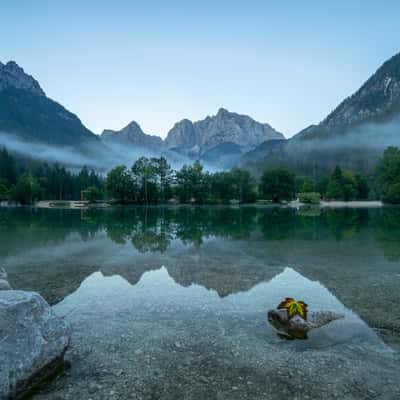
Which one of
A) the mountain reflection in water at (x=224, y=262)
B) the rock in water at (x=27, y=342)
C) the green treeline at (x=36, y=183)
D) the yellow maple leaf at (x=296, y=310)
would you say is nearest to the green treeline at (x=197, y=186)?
the green treeline at (x=36, y=183)

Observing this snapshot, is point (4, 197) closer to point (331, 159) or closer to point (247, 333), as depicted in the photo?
point (247, 333)

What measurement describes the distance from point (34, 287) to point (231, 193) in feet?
295

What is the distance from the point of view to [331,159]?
196m

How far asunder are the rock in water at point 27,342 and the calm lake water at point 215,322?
1.04 feet

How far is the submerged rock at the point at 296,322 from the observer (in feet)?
22.2

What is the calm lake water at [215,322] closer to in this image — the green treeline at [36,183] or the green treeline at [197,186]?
the green treeline at [197,186]

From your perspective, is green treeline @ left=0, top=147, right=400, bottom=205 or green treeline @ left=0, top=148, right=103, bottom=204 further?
green treeline @ left=0, top=148, right=103, bottom=204

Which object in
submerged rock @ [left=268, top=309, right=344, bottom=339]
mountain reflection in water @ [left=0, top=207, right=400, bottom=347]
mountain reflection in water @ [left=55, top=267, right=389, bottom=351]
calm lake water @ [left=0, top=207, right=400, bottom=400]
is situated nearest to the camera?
calm lake water @ [left=0, top=207, right=400, bottom=400]

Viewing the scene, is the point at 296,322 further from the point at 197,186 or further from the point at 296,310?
the point at 197,186

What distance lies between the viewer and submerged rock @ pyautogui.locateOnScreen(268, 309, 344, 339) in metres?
6.77

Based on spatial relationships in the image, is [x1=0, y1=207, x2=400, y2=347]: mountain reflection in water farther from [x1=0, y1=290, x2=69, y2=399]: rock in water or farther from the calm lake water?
[x1=0, y1=290, x2=69, y2=399]: rock in water

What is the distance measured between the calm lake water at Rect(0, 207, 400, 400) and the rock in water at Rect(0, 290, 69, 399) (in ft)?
1.04

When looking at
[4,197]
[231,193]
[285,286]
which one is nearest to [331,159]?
[231,193]

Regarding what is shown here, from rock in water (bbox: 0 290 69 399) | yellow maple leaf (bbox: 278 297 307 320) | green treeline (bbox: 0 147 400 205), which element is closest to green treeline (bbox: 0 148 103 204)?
green treeline (bbox: 0 147 400 205)
